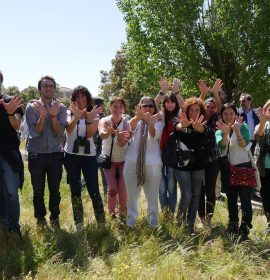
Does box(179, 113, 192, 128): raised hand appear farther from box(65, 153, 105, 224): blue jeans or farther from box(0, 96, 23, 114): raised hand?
box(0, 96, 23, 114): raised hand

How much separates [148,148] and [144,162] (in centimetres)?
20

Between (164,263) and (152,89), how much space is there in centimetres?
1502

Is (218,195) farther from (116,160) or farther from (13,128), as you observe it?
(13,128)

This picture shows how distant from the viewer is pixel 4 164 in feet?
14.1

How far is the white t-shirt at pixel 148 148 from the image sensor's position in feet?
15.7

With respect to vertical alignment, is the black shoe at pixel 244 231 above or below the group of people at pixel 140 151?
below

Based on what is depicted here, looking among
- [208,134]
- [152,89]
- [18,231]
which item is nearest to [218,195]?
[208,134]

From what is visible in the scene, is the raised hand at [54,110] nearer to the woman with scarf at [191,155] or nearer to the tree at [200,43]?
the woman with scarf at [191,155]

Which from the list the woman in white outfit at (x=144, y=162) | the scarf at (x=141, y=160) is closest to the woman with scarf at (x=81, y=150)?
the woman in white outfit at (x=144, y=162)

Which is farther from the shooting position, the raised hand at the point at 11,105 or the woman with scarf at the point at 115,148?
the woman with scarf at the point at 115,148

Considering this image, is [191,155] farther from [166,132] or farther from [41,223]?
[41,223]

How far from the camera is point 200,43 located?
58.6ft

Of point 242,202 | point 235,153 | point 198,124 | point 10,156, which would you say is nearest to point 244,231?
point 242,202

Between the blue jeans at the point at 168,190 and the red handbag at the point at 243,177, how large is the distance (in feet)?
2.75
